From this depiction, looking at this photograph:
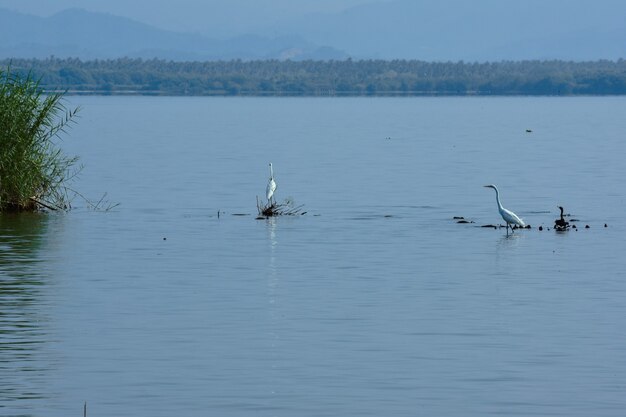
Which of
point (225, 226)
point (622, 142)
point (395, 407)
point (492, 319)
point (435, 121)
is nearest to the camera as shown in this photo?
point (395, 407)

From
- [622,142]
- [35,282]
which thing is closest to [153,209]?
[35,282]

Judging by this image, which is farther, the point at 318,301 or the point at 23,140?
the point at 23,140

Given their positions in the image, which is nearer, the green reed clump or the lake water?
the lake water

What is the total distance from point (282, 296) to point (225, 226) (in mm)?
9812

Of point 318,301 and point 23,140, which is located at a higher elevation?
point 23,140

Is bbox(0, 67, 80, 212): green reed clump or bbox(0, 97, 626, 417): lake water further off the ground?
bbox(0, 67, 80, 212): green reed clump

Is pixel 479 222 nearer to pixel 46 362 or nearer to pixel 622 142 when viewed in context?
pixel 46 362

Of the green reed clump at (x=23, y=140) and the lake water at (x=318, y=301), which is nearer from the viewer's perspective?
the lake water at (x=318, y=301)

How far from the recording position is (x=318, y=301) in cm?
2005

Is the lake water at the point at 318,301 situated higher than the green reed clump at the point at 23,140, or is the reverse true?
the green reed clump at the point at 23,140

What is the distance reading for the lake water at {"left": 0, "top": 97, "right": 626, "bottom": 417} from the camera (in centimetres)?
1451

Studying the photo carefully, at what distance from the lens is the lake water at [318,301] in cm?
1451

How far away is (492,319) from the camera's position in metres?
18.7

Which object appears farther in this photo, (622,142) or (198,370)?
(622,142)
